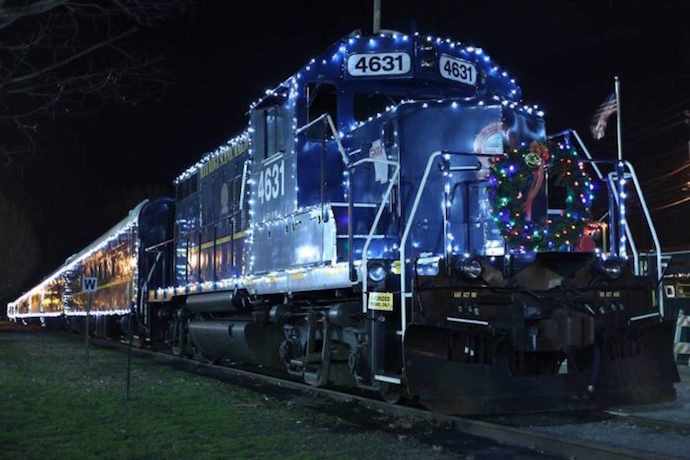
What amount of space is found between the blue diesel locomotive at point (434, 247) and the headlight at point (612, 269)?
16 mm

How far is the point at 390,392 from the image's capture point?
882 cm

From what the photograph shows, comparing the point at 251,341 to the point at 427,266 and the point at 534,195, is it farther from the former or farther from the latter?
the point at 534,195

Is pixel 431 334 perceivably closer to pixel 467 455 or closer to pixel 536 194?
pixel 467 455

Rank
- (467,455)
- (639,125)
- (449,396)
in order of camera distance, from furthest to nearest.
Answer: (639,125)
(449,396)
(467,455)

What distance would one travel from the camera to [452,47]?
32.8 ft

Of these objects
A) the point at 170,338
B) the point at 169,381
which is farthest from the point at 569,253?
the point at 170,338

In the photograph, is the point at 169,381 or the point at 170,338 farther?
the point at 170,338

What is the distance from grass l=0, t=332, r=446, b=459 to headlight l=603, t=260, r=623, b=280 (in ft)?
9.27

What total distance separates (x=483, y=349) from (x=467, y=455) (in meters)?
1.44

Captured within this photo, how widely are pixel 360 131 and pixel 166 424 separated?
4528 mm

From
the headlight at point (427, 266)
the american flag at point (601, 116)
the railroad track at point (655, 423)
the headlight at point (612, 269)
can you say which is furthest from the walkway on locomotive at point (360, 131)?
the american flag at point (601, 116)

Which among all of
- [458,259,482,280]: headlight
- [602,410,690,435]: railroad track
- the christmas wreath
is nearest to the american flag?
the christmas wreath

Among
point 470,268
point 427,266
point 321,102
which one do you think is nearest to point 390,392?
point 427,266

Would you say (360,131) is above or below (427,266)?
above
